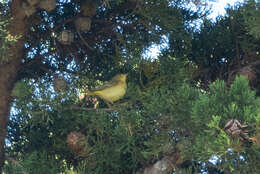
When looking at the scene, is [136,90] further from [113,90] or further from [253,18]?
[253,18]

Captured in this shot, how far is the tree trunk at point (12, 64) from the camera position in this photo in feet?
10.2

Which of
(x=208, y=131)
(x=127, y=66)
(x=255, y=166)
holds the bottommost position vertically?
(x=255, y=166)

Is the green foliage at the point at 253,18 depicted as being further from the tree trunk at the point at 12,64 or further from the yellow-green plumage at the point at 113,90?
the tree trunk at the point at 12,64

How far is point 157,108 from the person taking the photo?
2.89 meters

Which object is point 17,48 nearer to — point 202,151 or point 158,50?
point 158,50

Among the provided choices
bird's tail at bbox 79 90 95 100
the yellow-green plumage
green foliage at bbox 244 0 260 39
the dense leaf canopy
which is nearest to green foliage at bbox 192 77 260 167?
the dense leaf canopy

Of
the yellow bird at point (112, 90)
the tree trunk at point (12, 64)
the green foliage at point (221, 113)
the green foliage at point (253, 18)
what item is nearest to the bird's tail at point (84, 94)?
the yellow bird at point (112, 90)

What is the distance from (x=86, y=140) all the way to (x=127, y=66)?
2.40ft

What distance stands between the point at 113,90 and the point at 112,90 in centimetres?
1

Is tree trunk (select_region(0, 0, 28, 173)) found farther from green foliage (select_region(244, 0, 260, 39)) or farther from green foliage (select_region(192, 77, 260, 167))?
green foliage (select_region(244, 0, 260, 39))

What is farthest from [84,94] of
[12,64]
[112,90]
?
[12,64]

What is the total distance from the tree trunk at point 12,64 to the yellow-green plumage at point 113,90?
50 cm

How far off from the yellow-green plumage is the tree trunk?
502 mm

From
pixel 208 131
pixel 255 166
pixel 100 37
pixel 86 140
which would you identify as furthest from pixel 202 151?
pixel 100 37
